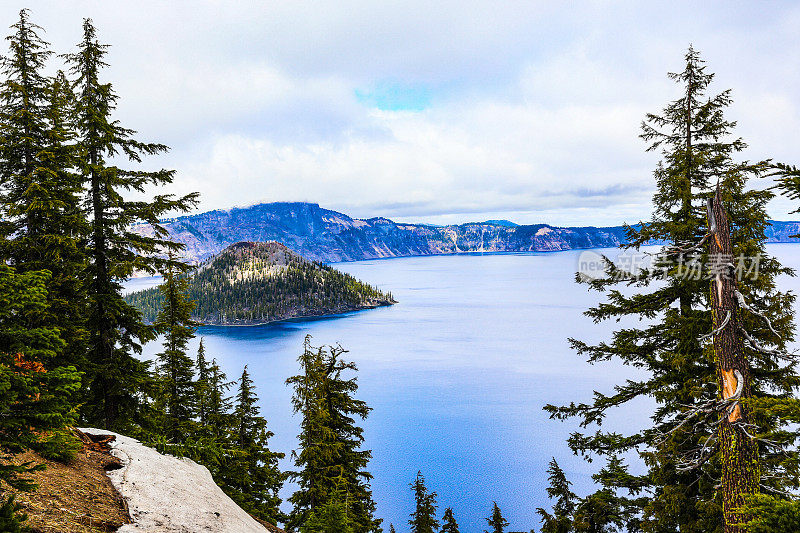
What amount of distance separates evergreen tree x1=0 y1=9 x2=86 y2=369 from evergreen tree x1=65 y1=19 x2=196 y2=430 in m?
0.47

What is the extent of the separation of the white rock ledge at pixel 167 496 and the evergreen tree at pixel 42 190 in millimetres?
5738

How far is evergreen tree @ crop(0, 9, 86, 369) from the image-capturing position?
11.6 metres

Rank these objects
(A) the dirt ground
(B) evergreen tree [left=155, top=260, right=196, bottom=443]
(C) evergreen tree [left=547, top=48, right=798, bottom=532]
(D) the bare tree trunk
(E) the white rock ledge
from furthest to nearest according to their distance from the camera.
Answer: (B) evergreen tree [left=155, top=260, right=196, bottom=443], (C) evergreen tree [left=547, top=48, right=798, bottom=532], (D) the bare tree trunk, (E) the white rock ledge, (A) the dirt ground

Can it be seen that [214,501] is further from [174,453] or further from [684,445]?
[684,445]

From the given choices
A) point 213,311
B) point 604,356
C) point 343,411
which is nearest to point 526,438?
point 343,411

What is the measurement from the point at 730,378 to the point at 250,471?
65.3ft

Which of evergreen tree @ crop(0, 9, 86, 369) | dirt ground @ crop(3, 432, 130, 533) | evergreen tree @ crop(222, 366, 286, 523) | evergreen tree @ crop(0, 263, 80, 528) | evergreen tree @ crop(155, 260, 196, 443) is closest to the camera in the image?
evergreen tree @ crop(0, 263, 80, 528)

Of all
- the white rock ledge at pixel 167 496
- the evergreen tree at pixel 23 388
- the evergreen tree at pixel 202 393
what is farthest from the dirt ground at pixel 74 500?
the evergreen tree at pixel 202 393

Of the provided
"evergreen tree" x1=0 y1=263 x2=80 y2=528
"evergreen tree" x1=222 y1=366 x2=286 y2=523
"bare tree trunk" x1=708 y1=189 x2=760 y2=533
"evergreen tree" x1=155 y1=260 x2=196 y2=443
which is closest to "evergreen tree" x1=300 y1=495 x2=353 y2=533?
"evergreen tree" x1=0 y1=263 x2=80 y2=528

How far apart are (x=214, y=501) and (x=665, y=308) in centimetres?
1129

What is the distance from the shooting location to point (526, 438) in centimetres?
5725

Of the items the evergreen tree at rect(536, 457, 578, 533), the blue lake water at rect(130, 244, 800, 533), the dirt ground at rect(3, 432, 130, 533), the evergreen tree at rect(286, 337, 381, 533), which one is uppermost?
the dirt ground at rect(3, 432, 130, 533)

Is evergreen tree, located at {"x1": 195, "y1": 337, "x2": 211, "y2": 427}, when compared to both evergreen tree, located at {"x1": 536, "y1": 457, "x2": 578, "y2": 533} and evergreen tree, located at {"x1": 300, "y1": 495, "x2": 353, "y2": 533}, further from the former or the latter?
evergreen tree, located at {"x1": 536, "y1": 457, "x2": 578, "y2": 533}

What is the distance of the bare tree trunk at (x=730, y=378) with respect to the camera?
6.09 meters
